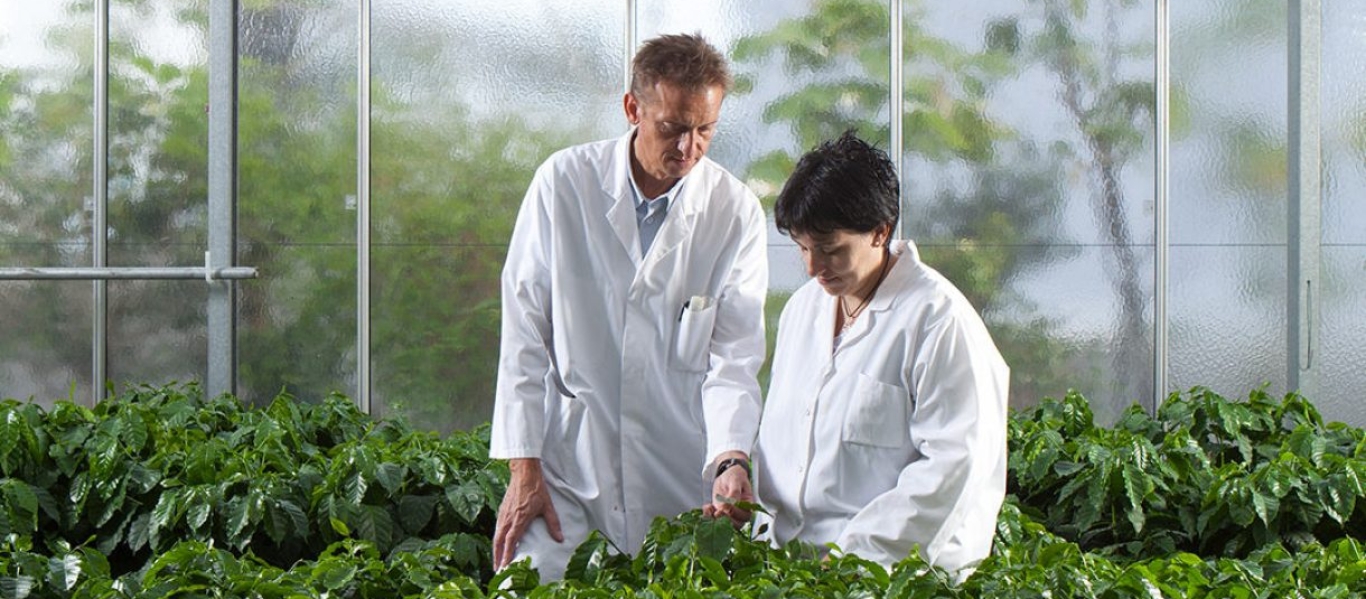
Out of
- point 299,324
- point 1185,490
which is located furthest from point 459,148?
point 1185,490

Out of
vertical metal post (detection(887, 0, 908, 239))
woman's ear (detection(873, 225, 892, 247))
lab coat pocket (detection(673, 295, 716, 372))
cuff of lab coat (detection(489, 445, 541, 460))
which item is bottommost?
cuff of lab coat (detection(489, 445, 541, 460))

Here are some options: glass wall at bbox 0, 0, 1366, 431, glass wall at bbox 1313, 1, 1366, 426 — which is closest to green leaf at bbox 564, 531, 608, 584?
glass wall at bbox 0, 0, 1366, 431

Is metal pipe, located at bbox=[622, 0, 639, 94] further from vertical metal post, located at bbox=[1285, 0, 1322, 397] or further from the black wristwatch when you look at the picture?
the black wristwatch

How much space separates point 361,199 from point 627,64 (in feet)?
4.32

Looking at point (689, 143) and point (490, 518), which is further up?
point (689, 143)

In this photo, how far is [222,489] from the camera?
3938mm

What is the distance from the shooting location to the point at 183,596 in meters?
2.52

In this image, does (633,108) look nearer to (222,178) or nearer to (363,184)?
(363,184)

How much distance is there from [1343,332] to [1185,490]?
2.64 metres

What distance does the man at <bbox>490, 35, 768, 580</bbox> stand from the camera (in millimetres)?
3068

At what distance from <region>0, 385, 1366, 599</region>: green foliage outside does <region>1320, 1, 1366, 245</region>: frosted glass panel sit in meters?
1.53

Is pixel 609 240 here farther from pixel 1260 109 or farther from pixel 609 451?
pixel 1260 109

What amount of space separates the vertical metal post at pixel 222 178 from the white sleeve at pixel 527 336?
3.95 m

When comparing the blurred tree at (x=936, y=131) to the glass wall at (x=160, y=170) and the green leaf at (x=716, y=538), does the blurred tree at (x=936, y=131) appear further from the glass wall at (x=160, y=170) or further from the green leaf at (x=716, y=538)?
the green leaf at (x=716, y=538)
